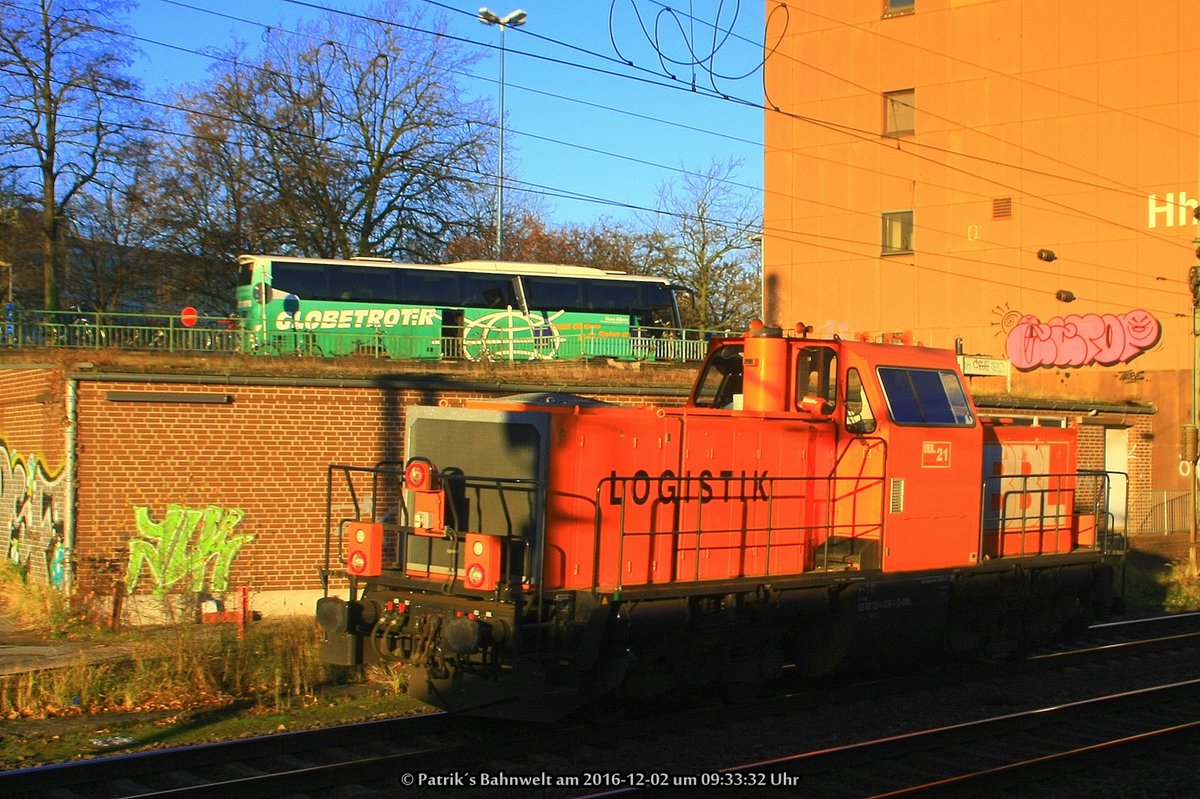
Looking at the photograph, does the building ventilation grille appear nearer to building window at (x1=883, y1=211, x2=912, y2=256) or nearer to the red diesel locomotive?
the red diesel locomotive

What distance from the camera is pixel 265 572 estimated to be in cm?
1636

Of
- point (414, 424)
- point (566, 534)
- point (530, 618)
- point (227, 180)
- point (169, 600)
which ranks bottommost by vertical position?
point (169, 600)

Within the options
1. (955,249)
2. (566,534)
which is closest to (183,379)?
(566,534)

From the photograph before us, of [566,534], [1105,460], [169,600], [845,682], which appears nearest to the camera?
[566,534]

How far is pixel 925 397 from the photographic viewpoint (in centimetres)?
1125

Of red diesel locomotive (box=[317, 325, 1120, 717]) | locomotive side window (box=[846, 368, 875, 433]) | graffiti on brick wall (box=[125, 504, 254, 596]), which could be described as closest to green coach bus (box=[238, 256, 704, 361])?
graffiti on brick wall (box=[125, 504, 254, 596])

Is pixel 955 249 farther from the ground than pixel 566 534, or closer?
farther from the ground

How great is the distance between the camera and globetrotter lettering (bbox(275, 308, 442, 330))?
1142 inches

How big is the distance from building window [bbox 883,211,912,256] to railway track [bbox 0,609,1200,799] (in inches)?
1206

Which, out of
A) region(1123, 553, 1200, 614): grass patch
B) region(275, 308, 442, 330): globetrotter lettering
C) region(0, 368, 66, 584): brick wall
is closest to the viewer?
region(0, 368, 66, 584): brick wall

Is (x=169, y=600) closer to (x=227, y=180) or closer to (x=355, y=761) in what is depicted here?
(x=355, y=761)

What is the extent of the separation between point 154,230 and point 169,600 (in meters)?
23.7

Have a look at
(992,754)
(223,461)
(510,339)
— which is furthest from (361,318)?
(992,754)

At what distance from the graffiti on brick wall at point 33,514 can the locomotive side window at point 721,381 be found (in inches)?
379
